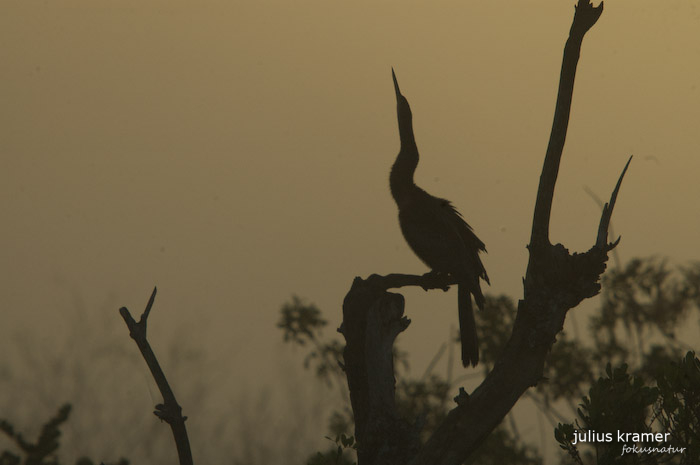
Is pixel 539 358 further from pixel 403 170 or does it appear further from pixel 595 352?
pixel 595 352

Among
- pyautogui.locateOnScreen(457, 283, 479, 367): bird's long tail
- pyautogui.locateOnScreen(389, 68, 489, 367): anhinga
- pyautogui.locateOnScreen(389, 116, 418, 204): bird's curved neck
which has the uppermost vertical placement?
pyautogui.locateOnScreen(389, 116, 418, 204): bird's curved neck

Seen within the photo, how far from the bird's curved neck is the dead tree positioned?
2424 mm

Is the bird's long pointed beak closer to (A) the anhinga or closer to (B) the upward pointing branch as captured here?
(A) the anhinga

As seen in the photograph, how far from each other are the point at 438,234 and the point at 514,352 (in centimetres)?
214

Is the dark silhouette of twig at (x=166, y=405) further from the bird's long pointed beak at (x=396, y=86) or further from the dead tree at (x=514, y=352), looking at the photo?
the bird's long pointed beak at (x=396, y=86)

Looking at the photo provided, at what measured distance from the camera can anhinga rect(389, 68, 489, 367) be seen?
666cm

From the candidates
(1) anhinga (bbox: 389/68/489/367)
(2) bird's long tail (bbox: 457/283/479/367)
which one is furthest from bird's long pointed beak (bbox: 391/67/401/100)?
(2) bird's long tail (bbox: 457/283/479/367)

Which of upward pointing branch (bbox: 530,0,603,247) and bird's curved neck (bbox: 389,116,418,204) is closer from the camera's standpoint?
upward pointing branch (bbox: 530,0,603,247)

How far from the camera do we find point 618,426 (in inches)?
196

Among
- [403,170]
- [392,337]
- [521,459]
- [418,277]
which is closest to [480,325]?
[521,459]

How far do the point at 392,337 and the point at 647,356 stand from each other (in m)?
6.92

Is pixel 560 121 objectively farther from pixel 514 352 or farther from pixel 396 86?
pixel 396 86

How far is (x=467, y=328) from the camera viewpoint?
6.68 m

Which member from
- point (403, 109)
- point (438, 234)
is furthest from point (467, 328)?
point (403, 109)
